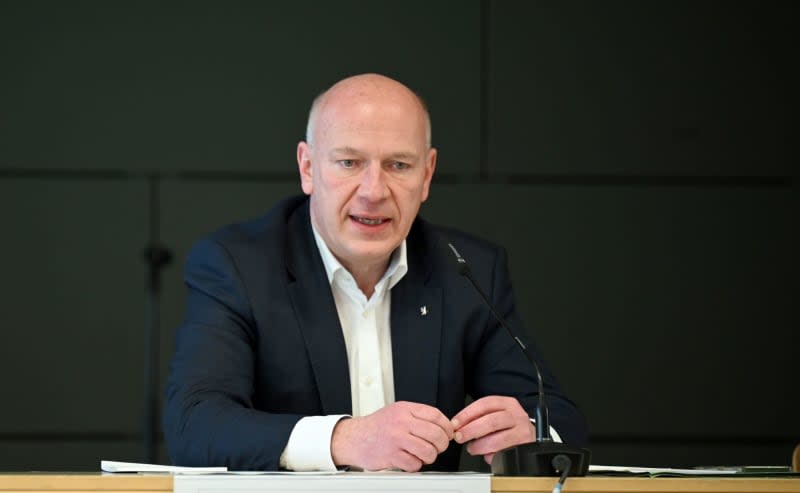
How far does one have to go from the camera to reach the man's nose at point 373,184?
2434 mm

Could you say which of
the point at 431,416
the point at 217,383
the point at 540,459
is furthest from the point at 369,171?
the point at 540,459

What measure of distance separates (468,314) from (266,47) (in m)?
1.50

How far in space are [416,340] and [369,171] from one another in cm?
37

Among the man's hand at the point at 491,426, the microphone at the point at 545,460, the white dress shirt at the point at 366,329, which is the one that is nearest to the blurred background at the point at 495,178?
the white dress shirt at the point at 366,329

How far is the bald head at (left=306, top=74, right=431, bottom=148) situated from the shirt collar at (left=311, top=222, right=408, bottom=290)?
21cm

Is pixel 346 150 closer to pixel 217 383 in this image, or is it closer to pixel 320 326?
pixel 320 326

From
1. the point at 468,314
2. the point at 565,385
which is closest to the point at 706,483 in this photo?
the point at 468,314

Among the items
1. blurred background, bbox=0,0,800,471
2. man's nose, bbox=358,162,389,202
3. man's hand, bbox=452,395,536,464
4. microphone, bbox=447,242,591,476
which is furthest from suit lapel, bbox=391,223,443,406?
blurred background, bbox=0,0,800,471

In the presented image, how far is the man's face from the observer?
245 cm

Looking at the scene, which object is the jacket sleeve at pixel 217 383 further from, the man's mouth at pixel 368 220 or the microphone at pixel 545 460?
the microphone at pixel 545 460

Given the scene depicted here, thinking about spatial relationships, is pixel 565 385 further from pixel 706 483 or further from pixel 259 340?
pixel 706 483

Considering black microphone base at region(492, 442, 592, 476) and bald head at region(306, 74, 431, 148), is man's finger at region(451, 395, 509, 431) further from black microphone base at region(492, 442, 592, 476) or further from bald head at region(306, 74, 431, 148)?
bald head at region(306, 74, 431, 148)

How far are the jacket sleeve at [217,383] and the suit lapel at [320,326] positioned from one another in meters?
0.11

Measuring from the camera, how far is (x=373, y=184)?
7.99 ft
